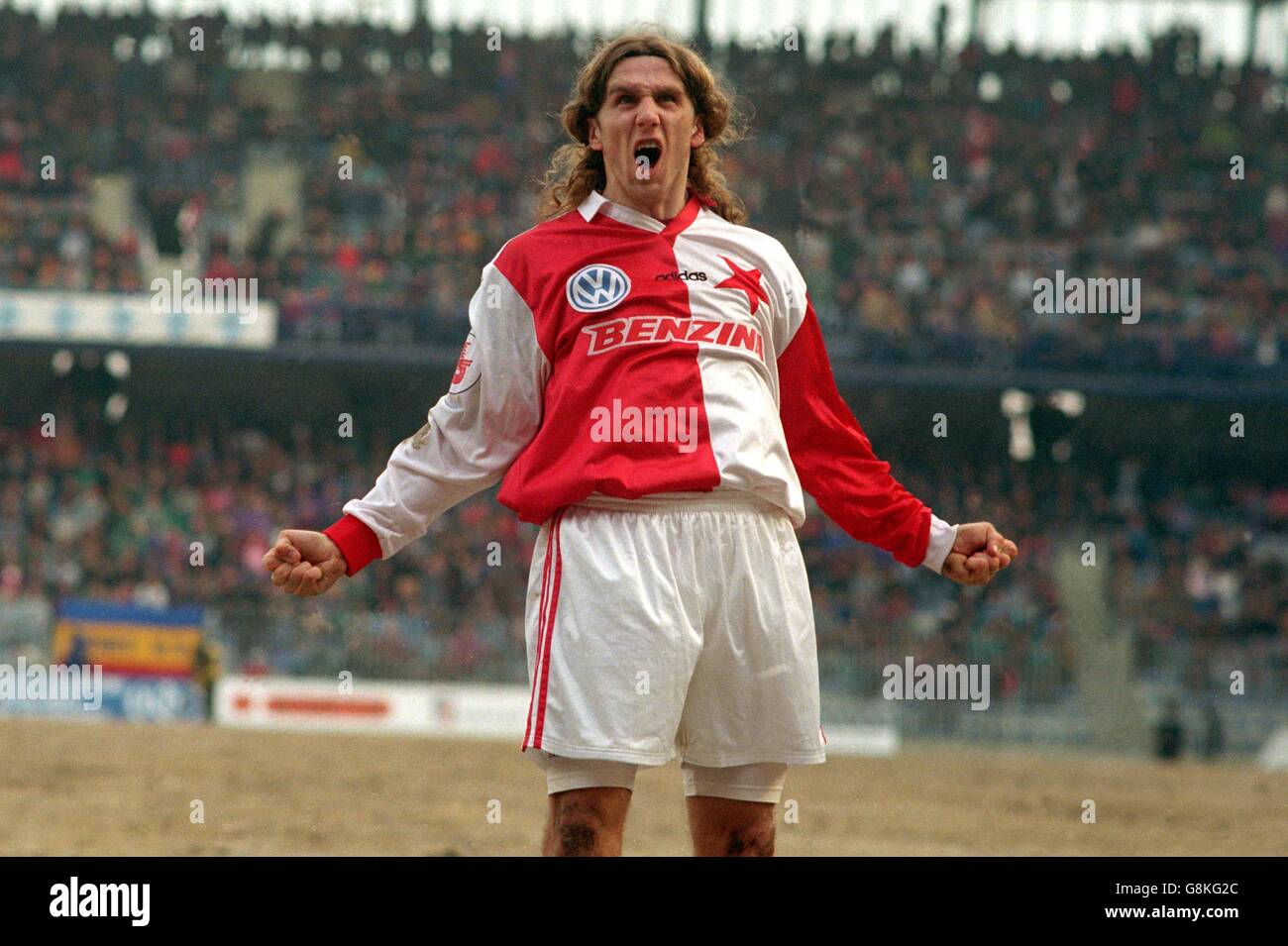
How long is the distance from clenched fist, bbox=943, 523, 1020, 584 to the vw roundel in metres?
0.92

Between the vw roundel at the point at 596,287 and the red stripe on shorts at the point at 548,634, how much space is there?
44cm

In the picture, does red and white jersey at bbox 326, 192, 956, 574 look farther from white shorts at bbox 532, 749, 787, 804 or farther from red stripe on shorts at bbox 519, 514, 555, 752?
white shorts at bbox 532, 749, 787, 804

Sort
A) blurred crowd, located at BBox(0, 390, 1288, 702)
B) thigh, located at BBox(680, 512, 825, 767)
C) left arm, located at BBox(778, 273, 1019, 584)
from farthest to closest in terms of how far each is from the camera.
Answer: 1. blurred crowd, located at BBox(0, 390, 1288, 702)
2. left arm, located at BBox(778, 273, 1019, 584)
3. thigh, located at BBox(680, 512, 825, 767)

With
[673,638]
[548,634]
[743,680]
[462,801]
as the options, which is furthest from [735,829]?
[462,801]

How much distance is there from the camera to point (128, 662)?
16141mm

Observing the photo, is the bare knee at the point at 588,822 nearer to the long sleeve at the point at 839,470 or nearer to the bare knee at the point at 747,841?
the bare knee at the point at 747,841

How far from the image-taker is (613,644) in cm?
323

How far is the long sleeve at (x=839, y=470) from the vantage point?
12.0 ft

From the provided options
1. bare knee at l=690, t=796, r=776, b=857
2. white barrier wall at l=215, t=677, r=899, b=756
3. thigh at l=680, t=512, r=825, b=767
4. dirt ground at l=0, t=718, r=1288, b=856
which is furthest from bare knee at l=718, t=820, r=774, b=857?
white barrier wall at l=215, t=677, r=899, b=756

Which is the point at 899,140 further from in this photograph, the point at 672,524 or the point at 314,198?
the point at 672,524

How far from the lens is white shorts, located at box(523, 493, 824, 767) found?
322 cm

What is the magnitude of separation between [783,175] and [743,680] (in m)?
18.7

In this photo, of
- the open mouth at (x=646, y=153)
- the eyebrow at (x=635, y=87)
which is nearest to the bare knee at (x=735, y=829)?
the open mouth at (x=646, y=153)
